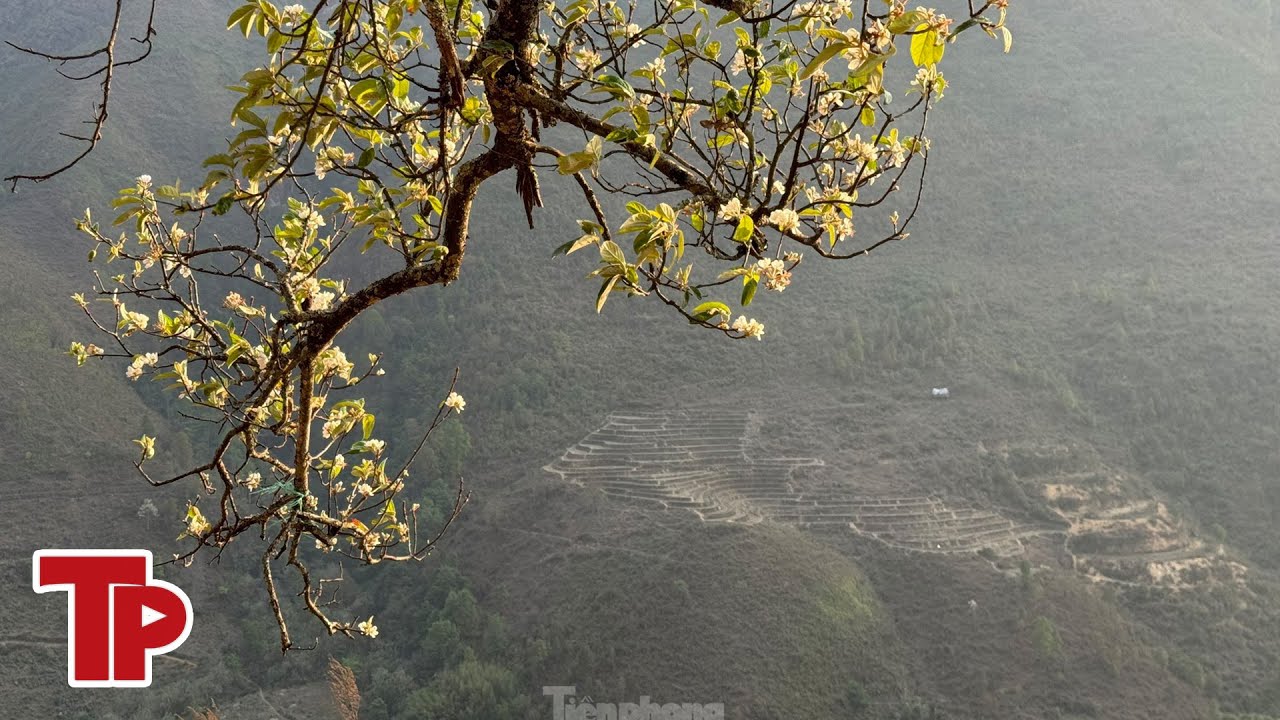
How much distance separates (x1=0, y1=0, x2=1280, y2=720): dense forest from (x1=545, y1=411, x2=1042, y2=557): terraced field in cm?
6

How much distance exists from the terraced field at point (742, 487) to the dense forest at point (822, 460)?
58 millimetres

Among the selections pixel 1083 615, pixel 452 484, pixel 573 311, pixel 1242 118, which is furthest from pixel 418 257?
pixel 1242 118

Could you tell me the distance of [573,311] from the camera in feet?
56.0

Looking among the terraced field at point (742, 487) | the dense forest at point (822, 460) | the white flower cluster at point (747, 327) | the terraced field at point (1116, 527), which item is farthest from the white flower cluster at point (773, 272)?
the terraced field at point (1116, 527)

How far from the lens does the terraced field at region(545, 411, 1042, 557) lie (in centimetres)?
1188

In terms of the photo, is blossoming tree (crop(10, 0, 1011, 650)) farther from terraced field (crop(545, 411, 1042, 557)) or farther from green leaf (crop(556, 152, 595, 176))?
terraced field (crop(545, 411, 1042, 557))

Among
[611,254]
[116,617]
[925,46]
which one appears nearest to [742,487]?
[116,617]

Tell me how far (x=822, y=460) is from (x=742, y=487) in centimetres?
131

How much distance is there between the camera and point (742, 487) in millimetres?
12773

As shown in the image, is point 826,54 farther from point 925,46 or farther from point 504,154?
point 504,154

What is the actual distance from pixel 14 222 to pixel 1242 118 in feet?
85.5

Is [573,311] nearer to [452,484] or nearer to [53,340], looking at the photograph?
[452,484]

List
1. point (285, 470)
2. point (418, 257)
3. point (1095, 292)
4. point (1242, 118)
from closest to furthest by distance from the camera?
1. point (418, 257)
2. point (285, 470)
3. point (1095, 292)
4. point (1242, 118)

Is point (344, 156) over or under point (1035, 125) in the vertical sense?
under
